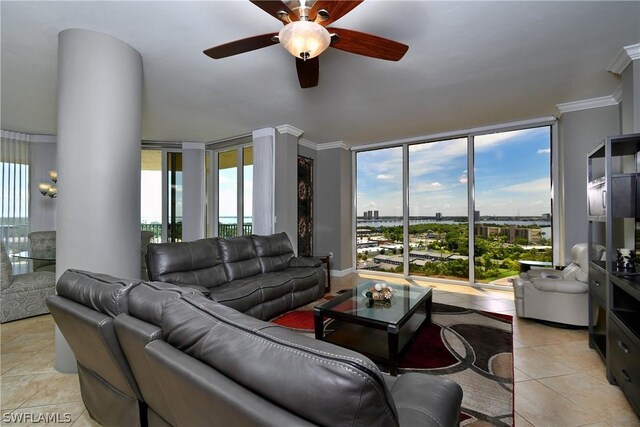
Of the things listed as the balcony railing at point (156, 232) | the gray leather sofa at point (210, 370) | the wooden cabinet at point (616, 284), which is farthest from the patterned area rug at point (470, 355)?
the balcony railing at point (156, 232)

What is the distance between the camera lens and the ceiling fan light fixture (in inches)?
60.8

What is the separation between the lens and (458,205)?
500 centimetres

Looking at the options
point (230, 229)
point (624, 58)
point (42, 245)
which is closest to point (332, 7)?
point (624, 58)

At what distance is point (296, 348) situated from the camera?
0.68m

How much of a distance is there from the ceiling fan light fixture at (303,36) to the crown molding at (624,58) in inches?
112

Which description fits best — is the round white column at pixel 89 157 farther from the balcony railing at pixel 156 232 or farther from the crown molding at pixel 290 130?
the balcony railing at pixel 156 232

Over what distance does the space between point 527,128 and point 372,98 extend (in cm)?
271

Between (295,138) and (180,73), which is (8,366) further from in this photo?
(295,138)

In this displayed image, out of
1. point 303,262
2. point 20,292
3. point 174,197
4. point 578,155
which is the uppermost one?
point 578,155

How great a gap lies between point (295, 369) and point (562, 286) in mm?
3494

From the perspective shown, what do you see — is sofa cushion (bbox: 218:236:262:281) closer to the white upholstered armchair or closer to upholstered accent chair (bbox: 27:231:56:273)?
upholstered accent chair (bbox: 27:231:56:273)

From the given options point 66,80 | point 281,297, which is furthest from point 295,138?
point 66,80

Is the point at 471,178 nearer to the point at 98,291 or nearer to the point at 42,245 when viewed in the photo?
the point at 98,291

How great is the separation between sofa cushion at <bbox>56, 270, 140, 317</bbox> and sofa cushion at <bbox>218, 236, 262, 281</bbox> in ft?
6.43
